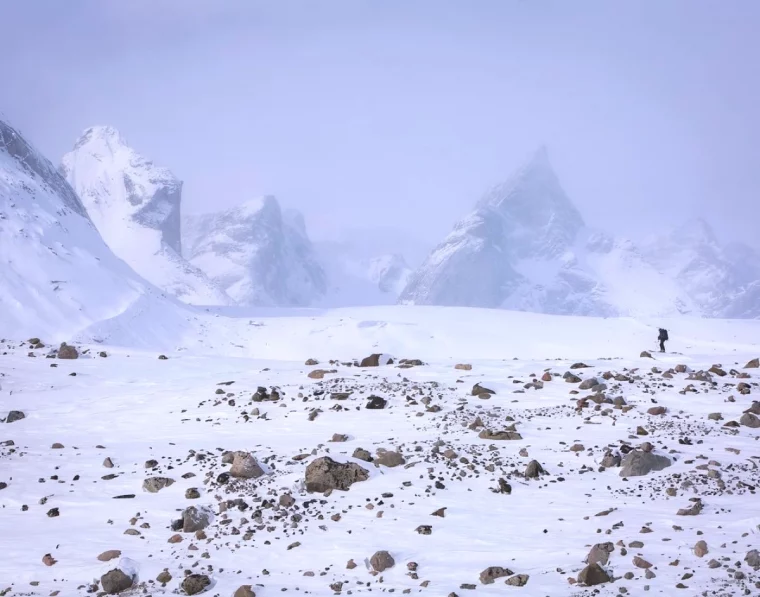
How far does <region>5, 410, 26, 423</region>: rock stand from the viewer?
71.1 feet

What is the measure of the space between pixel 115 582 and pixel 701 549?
9.79 meters

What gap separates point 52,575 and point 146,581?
5.99ft

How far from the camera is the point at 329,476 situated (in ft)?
48.9

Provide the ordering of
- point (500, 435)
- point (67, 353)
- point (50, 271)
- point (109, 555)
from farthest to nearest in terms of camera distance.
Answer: point (50, 271), point (67, 353), point (500, 435), point (109, 555)

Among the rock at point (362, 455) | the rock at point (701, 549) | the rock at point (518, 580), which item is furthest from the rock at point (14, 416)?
the rock at point (701, 549)

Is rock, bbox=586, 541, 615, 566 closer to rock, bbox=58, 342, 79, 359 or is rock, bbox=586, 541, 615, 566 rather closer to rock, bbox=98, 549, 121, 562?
rock, bbox=98, 549, 121, 562

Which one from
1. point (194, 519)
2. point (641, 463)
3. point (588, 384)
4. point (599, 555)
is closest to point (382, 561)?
point (599, 555)

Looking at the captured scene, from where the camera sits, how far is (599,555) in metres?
10.6

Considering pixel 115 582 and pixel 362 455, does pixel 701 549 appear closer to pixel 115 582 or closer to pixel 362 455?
pixel 362 455

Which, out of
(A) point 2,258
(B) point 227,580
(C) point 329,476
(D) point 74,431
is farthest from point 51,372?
(A) point 2,258

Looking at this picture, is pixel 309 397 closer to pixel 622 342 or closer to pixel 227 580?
pixel 227 580

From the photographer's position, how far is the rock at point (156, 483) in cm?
1554

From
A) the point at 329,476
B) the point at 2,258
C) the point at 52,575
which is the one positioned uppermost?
the point at 2,258

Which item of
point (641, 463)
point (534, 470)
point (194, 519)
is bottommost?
point (194, 519)
